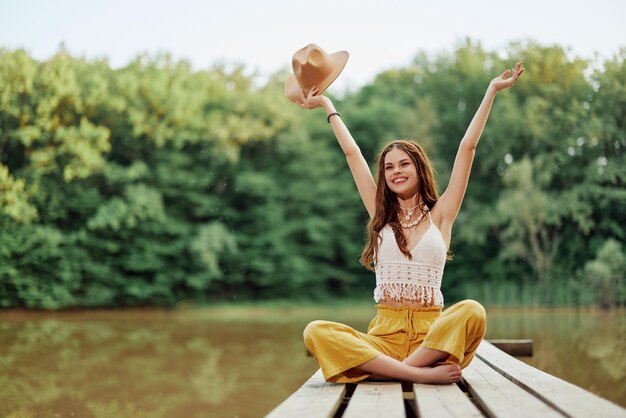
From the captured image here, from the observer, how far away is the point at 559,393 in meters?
1.83

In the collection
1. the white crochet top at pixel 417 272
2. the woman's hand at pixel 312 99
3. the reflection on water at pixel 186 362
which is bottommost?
the reflection on water at pixel 186 362

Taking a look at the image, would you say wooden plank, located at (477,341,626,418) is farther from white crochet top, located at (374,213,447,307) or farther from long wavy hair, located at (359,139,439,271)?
long wavy hair, located at (359,139,439,271)

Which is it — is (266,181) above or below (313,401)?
above

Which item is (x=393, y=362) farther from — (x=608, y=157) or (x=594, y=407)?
(x=608, y=157)

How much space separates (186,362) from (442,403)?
16.4 ft

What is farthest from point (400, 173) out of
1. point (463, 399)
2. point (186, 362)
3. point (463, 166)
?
point (186, 362)

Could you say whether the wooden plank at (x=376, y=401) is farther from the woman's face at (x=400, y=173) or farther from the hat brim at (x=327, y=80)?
the hat brim at (x=327, y=80)

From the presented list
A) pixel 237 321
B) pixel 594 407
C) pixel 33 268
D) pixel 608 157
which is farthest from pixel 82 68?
pixel 594 407

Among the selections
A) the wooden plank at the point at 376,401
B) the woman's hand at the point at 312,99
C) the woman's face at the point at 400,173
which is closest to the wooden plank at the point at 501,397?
the wooden plank at the point at 376,401

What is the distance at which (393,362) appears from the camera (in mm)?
2131

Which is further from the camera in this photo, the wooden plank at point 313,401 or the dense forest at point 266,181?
the dense forest at point 266,181

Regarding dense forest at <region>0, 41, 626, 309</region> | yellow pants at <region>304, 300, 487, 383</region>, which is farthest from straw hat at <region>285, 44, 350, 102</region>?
dense forest at <region>0, 41, 626, 309</region>

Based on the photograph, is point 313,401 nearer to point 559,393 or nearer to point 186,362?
point 559,393

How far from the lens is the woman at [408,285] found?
2.12 m
